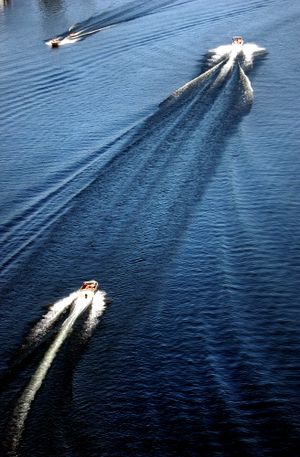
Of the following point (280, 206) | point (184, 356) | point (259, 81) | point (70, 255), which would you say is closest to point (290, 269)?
point (280, 206)

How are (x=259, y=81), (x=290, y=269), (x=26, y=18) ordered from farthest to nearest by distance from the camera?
(x=26, y=18), (x=259, y=81), (x=290, y=269)

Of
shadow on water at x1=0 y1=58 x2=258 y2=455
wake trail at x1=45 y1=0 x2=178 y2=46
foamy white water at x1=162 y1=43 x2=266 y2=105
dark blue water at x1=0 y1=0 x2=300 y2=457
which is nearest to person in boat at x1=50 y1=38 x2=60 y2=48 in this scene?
wake trail at x1=45 y1=0 x2=178 y2=46

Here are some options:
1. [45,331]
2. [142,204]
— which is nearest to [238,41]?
[142,204]

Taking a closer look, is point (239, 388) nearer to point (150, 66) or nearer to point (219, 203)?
point (219, 203)

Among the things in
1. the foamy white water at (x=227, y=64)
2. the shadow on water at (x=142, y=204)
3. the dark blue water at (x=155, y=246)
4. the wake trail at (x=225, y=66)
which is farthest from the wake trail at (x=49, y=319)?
the foamy white water at (x=227, y=64)

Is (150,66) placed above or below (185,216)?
above

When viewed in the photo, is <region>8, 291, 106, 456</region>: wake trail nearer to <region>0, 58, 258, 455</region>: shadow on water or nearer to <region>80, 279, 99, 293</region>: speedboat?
<region>80, 279, 99, 293</region>: speedboat

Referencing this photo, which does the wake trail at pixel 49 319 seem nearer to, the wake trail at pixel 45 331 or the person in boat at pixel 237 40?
the wake trail at pixel 45 331

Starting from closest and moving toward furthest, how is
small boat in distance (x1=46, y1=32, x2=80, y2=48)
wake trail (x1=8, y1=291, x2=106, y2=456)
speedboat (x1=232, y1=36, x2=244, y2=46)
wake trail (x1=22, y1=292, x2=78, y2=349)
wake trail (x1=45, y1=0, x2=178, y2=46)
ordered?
wake trail (x1=8, y1=291, x2=106, y2=456) < wake trail (x1=22, y1=292, x2=78, y2=349) < speedboat (x1=232, y1=36, x2=244, y2=46) < small boat in distance (x1=46, y1=32, x2=80, y2=48) < wake trail (x1=45, y1=0, x2=178, y2=46)
